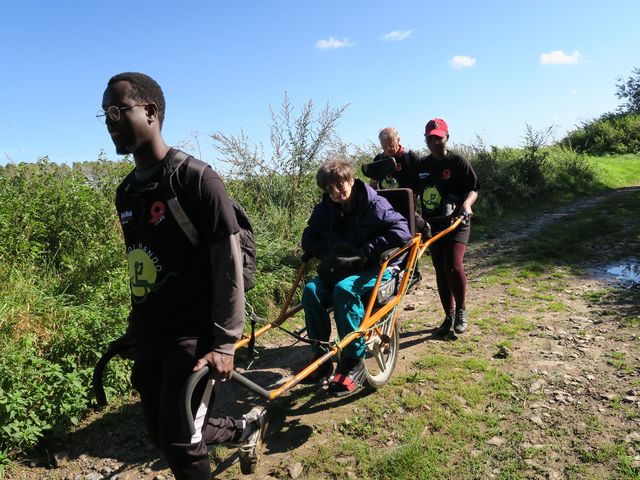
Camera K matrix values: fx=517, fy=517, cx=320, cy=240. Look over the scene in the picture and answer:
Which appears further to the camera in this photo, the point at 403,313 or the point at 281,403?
the point at 403,313

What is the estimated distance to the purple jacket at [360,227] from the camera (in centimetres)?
433

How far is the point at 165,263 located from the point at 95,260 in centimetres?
341

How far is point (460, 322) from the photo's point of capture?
18.4 feet

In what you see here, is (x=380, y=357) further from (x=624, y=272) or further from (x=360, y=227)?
(x=624, y=272)

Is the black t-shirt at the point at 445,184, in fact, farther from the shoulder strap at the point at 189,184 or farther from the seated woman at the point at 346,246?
the shoulder strap at the point at 189,184

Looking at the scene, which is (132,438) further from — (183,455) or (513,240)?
(513,240)

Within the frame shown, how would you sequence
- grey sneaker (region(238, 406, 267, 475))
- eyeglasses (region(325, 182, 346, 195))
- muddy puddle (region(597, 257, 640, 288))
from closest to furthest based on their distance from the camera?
grey sneaker (region(238, 406, 267, 475)), eyeglasses (region(325, 182, 346, 195)), muddy puddle (region(597, 257, 640, 288))

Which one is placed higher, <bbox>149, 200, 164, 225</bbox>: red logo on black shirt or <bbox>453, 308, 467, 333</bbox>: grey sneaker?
<bbox>149, 200, 164, 225</bbox>: red logo on black shirt

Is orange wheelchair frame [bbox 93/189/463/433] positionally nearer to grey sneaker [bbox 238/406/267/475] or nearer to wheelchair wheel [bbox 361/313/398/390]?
wheelchair wheel [bbox 361/313/398/390]

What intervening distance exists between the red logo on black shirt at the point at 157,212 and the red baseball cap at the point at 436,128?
148 inches

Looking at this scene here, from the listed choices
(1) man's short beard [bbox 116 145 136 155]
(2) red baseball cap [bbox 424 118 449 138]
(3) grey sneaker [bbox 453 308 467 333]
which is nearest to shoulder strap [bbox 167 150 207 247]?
(1) man's short beard [bbox 116 145 136 155]

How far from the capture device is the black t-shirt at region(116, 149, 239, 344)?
225 cm

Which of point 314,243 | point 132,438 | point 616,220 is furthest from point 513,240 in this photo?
point 132,438

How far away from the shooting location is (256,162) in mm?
8492
